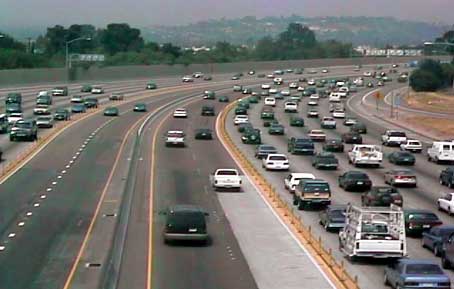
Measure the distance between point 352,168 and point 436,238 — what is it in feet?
102

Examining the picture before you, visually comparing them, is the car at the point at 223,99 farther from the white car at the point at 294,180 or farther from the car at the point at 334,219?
the car at the point at 334,219

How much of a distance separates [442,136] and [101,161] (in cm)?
3560

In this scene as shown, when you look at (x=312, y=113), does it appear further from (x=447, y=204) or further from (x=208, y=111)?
(x=447, y=204)

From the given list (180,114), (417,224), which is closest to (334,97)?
(180,114)

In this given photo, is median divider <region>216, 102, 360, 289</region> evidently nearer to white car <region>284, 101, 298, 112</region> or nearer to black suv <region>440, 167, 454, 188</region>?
black suv <region>440, 167, 454, 188</region>

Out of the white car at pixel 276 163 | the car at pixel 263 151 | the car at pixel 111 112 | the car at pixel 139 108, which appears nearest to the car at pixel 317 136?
the car at pixel 263 151

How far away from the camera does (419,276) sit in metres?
27.8

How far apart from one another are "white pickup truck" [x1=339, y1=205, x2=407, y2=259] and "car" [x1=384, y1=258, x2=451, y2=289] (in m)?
4.19

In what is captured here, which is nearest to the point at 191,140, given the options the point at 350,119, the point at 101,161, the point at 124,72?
the point at 101,161

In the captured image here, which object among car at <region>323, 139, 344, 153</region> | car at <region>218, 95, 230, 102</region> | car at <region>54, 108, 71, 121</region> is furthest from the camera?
car at <region>218, 95, 230, 102</region>

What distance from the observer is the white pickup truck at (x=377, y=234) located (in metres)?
33.3

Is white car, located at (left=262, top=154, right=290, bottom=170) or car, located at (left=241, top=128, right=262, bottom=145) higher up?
white car, located at (left=262, top=154, right=290, bottom=170)

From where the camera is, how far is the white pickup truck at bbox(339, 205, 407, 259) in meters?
33.3

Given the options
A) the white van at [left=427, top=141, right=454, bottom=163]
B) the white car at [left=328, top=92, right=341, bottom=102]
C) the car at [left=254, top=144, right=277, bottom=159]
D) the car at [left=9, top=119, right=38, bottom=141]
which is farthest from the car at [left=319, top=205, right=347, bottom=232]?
the white car at [left=328, top=92, right=341, bottom=102]
